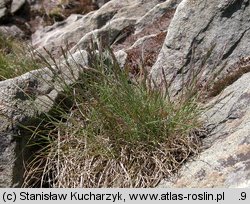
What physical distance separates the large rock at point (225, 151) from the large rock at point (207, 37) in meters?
1.40

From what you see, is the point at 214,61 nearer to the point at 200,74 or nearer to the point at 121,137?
the point at 200,74

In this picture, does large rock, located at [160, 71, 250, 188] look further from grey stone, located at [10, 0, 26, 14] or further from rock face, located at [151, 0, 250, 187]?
grey stone, located at [10, 0, 26, 14]

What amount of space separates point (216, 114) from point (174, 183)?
1.36 m

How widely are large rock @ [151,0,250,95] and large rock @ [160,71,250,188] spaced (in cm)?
140

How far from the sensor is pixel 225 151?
5.21m

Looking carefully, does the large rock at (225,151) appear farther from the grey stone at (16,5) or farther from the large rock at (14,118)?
the grey stone at (16,5)

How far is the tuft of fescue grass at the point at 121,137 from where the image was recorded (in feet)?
18.3

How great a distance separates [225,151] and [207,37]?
322 centimetres

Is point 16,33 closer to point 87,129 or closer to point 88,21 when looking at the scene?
point 88,21

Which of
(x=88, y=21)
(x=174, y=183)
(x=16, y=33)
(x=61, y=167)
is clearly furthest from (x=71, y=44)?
(x=174, y=183)

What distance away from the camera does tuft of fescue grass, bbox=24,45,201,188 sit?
18.3 feet

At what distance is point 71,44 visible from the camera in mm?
13977

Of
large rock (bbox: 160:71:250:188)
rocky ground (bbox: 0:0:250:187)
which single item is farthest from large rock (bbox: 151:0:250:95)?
large rock (bbox: 160:71:250:188)

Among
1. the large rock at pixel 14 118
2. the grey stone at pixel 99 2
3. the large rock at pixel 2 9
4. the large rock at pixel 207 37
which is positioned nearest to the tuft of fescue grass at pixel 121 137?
the large rock at pixel 14 118
